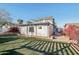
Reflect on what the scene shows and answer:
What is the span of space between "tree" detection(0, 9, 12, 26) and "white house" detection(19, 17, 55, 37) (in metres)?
0.19

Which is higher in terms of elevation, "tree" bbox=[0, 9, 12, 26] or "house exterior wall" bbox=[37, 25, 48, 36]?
"tree" bbox=[0, 9, 12, 26]

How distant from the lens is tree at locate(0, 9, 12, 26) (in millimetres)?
3070

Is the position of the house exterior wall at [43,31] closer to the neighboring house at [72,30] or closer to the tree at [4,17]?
the neighboring house at [72,30]

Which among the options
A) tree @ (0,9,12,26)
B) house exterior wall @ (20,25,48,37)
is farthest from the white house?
tree @ (0,9,12,26)

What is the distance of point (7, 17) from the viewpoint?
309 cm

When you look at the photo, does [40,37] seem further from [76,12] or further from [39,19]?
[76,12]

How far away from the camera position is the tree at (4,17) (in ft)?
10.1

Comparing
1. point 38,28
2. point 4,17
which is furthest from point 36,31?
point 4,17

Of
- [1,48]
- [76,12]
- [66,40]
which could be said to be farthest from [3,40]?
[76,12]

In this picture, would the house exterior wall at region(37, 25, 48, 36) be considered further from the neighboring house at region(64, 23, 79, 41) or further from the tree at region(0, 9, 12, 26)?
the tree at region(0, 9, 12, 26)

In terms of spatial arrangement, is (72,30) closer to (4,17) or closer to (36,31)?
(36,31)

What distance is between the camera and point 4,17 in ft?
10.2

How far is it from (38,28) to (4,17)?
1.54 feet
